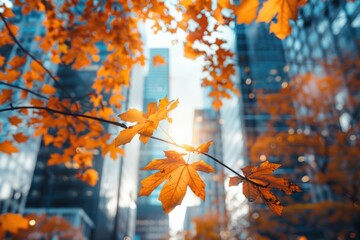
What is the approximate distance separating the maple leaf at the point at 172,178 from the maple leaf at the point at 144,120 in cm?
14

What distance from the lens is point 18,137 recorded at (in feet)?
8.45

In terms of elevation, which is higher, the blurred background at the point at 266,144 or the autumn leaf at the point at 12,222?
the blurred background at the point at 266,144

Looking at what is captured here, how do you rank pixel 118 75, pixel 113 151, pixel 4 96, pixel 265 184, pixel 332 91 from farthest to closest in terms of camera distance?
pixel 332 91
pixel 118 75
pixel 113 151
pixel 4 96
pixel 265 184

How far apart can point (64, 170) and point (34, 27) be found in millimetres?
31040

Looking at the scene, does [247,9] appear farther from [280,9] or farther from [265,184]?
[265,184]

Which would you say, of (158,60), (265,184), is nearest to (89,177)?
(158,60)

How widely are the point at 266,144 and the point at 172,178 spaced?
13377 mm

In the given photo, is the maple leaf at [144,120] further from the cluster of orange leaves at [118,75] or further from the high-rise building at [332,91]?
the high-rise building at [332,91]

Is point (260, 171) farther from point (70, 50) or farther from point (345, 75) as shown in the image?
point (345, 75)

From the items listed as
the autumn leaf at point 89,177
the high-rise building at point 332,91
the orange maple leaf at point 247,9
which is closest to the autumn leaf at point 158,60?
the autumn leaf at point 89,177

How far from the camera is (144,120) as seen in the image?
124 centimetres

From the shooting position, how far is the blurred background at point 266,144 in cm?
751

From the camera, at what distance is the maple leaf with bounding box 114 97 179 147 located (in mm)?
1170

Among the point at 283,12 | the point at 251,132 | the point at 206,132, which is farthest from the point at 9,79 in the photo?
the point at 206,132
